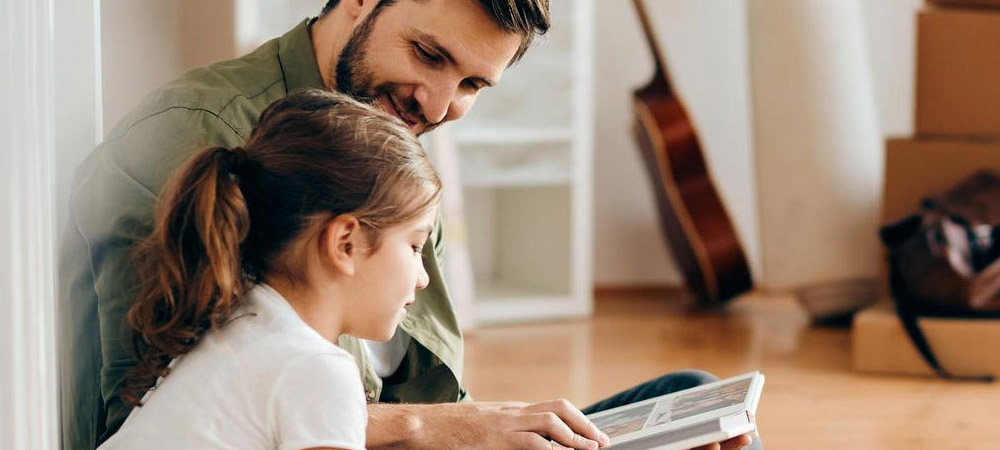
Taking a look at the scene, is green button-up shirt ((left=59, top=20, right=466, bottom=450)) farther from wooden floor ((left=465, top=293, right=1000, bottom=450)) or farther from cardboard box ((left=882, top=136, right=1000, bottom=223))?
cardboard box ((left=882, top=136, right=1000, bottom=223))

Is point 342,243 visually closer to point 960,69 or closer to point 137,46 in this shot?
point 137,46

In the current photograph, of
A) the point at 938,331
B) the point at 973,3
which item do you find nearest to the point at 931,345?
the point at 938,331

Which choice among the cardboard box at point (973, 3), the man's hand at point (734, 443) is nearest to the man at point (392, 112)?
the man's hand at point (734, 443)

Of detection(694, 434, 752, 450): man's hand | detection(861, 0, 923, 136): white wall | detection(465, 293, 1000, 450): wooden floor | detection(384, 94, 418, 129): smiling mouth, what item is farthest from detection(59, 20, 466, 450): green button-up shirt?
detection(861, 0, 923, 136): white wall

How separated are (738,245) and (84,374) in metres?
2.34

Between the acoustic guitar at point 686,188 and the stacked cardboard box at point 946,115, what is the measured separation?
1.58 ft

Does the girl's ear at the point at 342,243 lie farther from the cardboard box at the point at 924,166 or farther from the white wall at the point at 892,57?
the white wall at the point at 892,57

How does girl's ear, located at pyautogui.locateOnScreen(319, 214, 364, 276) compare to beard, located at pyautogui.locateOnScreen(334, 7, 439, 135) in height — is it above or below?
below

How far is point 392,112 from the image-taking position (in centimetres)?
125

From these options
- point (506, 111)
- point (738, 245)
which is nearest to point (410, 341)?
point (506, 111)

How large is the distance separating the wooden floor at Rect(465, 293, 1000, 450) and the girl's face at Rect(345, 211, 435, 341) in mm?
1076

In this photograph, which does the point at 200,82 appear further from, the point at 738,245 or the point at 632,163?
the point at 632,163

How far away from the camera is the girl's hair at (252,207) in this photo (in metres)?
0.91

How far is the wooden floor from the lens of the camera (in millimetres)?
2035
